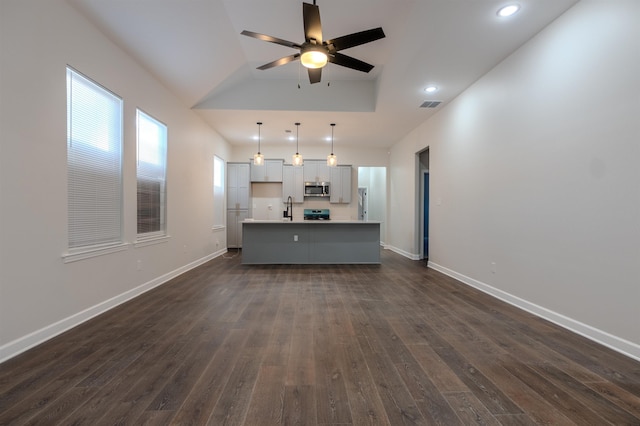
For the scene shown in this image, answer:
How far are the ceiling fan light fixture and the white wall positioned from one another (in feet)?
→ 7.24

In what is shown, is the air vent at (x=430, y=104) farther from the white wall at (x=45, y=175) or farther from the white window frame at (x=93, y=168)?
the white window frame at (x=93, y=168)

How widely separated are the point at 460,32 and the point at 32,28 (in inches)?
157

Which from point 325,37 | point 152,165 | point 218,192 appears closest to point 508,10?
point 325,37

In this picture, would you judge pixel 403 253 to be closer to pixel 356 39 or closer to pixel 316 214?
pixel 316 214

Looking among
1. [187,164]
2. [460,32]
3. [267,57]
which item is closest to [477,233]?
[460,32]

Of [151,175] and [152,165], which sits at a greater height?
[152,165]

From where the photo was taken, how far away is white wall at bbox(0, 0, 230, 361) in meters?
2.09

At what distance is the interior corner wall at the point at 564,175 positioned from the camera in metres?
2.22

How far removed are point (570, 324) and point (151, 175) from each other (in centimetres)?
527

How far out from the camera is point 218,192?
723 cm

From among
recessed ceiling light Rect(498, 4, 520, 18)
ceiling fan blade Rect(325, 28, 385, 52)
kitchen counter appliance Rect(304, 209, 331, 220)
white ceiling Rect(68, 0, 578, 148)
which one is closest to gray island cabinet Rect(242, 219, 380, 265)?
white ceiling Rect(68, 0, 578, 148)

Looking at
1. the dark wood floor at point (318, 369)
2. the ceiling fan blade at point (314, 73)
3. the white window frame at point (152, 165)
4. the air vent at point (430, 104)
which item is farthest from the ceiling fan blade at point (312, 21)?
the air vent at point (430, 104)

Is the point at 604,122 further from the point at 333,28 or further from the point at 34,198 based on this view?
the point at 34,198

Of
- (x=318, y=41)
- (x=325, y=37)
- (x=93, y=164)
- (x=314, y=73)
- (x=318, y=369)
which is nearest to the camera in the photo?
(x=318, y=369)
